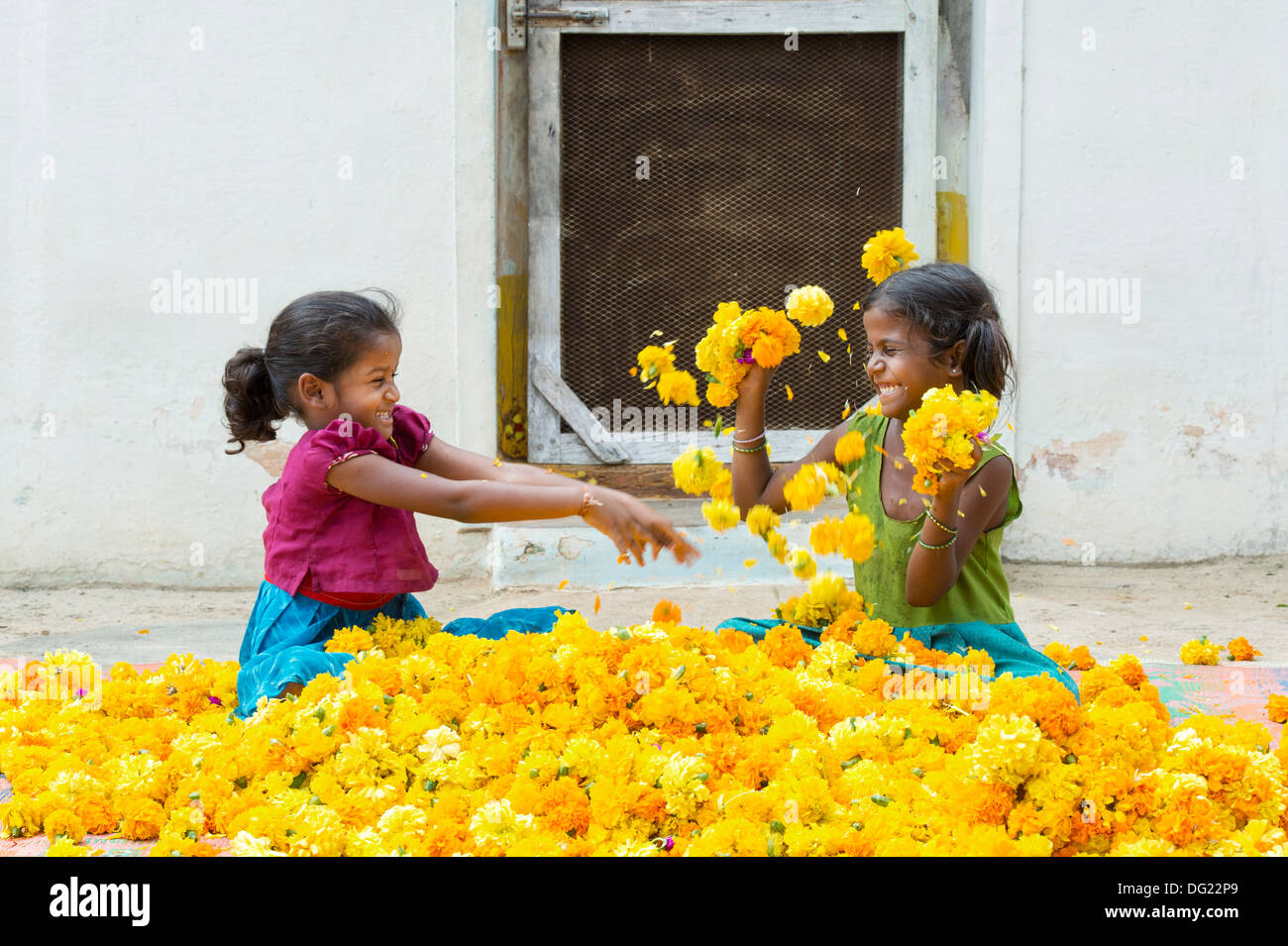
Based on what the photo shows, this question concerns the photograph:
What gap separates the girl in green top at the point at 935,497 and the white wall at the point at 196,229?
2.77 metres

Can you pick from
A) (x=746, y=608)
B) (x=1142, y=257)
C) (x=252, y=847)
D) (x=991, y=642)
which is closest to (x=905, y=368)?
(x=991, y=642)

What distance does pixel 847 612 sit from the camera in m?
2.94

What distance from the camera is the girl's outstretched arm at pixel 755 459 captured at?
2979 mm

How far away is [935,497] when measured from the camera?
2.54 m

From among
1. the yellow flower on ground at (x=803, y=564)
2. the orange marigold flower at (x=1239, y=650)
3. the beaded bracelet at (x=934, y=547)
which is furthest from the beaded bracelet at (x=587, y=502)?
the orange marigold flower at (x=1239, y=650)

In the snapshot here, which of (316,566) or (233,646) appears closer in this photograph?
(316,566)

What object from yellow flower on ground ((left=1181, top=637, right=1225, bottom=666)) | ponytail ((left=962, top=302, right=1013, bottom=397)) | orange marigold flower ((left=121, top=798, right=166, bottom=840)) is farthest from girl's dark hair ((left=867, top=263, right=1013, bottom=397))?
orange marigold flower ((left=121, top=798, right=166, bottom=840))

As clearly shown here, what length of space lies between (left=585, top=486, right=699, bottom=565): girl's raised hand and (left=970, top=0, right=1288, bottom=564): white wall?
3.67 m

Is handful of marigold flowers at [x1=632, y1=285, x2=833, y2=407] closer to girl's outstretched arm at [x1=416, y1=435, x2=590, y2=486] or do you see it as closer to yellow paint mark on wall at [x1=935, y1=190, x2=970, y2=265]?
girl's outstretched arm at [x1=416, y1=435, x2=590, y2=486]

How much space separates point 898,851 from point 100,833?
147 cm

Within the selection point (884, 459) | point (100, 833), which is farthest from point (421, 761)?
point (884, 459)

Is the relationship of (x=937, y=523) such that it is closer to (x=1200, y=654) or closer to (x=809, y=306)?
(x=809, y=306)

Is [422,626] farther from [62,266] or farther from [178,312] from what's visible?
[62,266]

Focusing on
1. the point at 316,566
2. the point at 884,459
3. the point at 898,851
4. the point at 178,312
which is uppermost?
the point at 178,312
